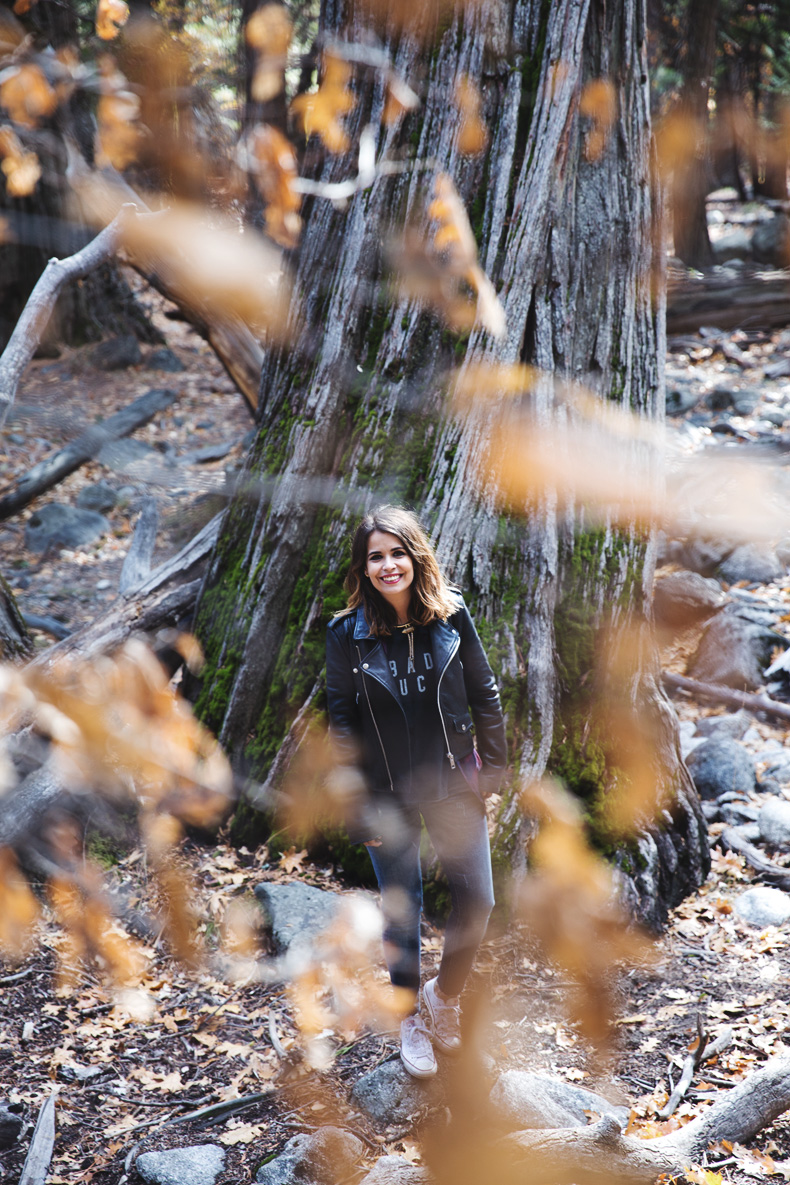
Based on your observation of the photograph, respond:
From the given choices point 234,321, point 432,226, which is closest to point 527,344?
point 432,226

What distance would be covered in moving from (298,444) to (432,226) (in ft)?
4.06

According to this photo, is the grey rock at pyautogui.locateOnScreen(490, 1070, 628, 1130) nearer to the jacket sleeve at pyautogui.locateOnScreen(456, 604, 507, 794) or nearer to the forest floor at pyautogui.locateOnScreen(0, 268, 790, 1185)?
the forest floor at pyautogui.locateOnScreen(0, 268, 790, 1185)

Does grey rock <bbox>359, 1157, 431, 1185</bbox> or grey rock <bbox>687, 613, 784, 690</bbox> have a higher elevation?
grey rock <bbox>687, 613, 784, 690</bbox>

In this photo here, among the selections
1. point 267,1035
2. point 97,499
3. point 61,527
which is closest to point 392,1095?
point 267,1035

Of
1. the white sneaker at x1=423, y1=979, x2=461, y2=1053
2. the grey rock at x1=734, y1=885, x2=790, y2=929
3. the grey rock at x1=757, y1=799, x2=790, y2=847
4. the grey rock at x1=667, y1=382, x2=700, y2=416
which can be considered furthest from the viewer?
the grey rock at x1=667, y1=382, x2=700, y2=416

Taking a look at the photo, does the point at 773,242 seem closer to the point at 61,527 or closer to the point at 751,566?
the point at 751,566

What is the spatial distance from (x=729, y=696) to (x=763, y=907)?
1.90 meters

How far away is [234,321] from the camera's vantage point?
5785mm

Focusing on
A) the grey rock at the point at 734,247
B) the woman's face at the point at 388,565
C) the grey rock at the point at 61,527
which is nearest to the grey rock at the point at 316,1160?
the woman's face at the point at 388,565

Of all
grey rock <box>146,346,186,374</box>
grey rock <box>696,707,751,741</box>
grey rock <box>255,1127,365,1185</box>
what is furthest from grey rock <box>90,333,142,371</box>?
grey rock <box>255,1127,365,1185</box>

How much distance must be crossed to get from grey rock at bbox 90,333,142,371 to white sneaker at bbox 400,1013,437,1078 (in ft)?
37.9

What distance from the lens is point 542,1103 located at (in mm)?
2719

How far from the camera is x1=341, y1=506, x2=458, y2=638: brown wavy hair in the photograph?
109 inches

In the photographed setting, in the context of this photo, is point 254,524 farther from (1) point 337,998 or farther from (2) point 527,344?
(1) point 337,998
